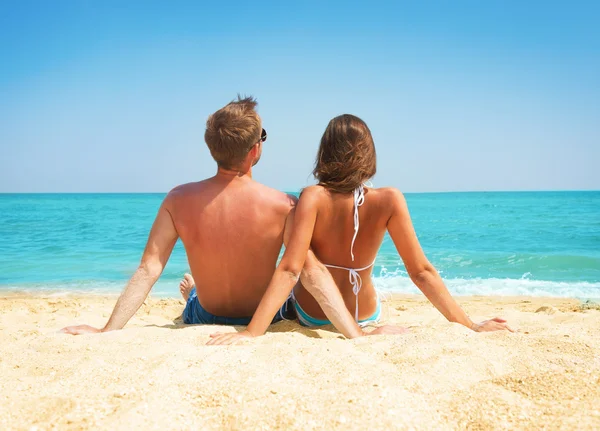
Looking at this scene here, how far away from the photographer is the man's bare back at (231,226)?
3217 millimetres

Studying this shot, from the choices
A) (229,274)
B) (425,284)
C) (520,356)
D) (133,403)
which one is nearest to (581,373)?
(520,356)

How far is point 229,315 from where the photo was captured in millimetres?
3510

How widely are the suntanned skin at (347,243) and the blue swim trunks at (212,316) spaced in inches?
21.4

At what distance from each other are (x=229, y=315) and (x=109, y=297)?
477cm

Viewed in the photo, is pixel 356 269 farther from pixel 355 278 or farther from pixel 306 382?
pixel 306 382

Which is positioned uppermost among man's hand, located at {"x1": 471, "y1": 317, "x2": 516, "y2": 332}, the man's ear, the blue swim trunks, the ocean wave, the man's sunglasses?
the man's sunglasses

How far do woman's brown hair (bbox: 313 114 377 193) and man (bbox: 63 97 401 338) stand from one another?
0.31 meters

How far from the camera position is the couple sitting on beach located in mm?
3121

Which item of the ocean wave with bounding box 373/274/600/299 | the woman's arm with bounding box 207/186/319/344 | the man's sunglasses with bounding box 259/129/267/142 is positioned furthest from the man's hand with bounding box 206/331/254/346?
the ocean wave with bounding box 373/274/600/299

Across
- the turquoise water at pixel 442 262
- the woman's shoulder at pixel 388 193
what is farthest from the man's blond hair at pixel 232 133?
the turquoise water at pixel 442 262

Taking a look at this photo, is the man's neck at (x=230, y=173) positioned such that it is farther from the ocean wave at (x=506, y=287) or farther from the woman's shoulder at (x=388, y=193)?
the ocean wave at (x=506, y=287)

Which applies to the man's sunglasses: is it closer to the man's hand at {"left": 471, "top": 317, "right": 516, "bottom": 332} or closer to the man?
the man

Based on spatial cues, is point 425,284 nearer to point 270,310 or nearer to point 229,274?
point 270,310

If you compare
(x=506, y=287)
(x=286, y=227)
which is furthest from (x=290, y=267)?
(x=506, y=287)
